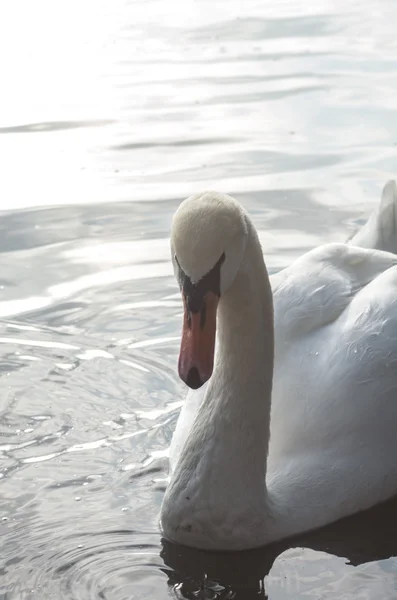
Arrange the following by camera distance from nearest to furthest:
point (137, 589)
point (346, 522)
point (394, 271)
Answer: point (137, 589)
point (346, 522)
point (394, 271)

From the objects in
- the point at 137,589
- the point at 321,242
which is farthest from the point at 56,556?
the point at 321,242

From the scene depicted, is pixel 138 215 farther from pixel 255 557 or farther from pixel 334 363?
pixel 255 557

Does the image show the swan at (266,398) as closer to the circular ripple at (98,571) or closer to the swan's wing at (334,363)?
the swan's wing at (334,363)

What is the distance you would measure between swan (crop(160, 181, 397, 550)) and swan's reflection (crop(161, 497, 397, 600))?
4cm

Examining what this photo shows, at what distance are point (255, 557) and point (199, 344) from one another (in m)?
0.89

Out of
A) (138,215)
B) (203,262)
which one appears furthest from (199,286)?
(138,215)

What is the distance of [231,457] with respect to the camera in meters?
4.70

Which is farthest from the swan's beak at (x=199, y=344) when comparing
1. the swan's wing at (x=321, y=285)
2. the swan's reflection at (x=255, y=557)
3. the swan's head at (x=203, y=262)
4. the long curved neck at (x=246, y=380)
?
the swan's wing at (x=321, y=285)

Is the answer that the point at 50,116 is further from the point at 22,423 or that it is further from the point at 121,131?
the point at 22,423

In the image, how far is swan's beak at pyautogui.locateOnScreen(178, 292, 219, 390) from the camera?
4.27 meters

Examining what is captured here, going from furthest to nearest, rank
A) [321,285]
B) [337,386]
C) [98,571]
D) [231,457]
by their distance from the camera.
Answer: [321,285] < [337,386] < [231,457] < [98,571]

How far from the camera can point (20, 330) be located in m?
6.68

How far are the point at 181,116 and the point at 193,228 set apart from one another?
6554 millimetres

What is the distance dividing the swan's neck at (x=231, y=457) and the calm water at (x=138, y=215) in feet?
0.33
